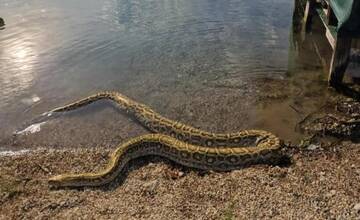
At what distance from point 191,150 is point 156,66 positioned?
21.3ft

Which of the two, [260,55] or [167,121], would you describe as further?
[260,55]

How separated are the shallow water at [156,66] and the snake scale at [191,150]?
1298mm

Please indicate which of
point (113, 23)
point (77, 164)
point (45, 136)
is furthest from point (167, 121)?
point (113, 23)

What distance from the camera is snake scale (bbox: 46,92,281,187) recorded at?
9.22m

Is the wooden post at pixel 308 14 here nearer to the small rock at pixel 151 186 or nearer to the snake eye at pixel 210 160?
the snake eye at pixel 210 160

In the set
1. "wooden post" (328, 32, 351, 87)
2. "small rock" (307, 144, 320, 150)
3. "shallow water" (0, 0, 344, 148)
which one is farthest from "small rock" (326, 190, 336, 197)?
"wooden post" (328, 32, 351, 87)

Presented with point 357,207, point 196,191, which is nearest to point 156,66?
point 196,191

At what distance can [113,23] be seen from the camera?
64.9ft

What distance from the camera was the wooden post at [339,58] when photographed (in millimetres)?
12461

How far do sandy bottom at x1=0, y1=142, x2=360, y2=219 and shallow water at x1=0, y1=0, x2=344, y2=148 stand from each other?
4.77 ft

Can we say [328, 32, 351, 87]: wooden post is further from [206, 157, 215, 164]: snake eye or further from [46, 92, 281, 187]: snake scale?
[206, 157, 215, 164]: snake eye

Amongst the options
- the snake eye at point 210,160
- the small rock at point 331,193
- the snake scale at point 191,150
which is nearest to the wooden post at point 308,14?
the snake scale at point 191,150

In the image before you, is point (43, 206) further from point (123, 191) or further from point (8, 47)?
point (8, 47)

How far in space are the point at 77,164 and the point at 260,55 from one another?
8545 mm
